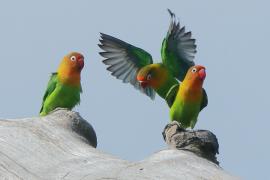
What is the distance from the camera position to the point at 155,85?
1072 centimetres

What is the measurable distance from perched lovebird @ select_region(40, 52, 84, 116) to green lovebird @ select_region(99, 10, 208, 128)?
971mm

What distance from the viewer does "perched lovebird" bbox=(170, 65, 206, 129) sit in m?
9.46

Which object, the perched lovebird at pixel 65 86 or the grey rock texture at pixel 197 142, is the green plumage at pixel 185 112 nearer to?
the perched lovebird at pixel 65 86

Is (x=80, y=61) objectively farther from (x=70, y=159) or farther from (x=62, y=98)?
(x=70, y=159)

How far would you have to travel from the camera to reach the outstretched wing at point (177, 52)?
1115cm

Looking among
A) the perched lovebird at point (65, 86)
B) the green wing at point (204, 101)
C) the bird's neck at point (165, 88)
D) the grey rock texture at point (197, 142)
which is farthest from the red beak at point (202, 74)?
the grey rock texture at point (197, 142)

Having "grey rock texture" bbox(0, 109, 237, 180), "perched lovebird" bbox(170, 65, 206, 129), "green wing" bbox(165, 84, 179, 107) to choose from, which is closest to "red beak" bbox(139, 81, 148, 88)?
"green wing" bbox(165, 84, 179, 107)

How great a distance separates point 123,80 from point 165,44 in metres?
0.82

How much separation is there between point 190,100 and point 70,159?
379cm

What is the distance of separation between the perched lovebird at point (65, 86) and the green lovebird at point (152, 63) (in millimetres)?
971

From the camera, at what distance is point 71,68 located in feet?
34.0

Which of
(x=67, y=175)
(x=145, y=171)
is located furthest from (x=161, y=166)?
(x=67, y=175)

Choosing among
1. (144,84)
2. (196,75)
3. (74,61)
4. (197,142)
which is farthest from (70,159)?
(144,84)

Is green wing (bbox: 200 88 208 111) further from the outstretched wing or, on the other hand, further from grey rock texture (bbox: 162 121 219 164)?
grey rock texture (bbox: 162 121 219 164)
